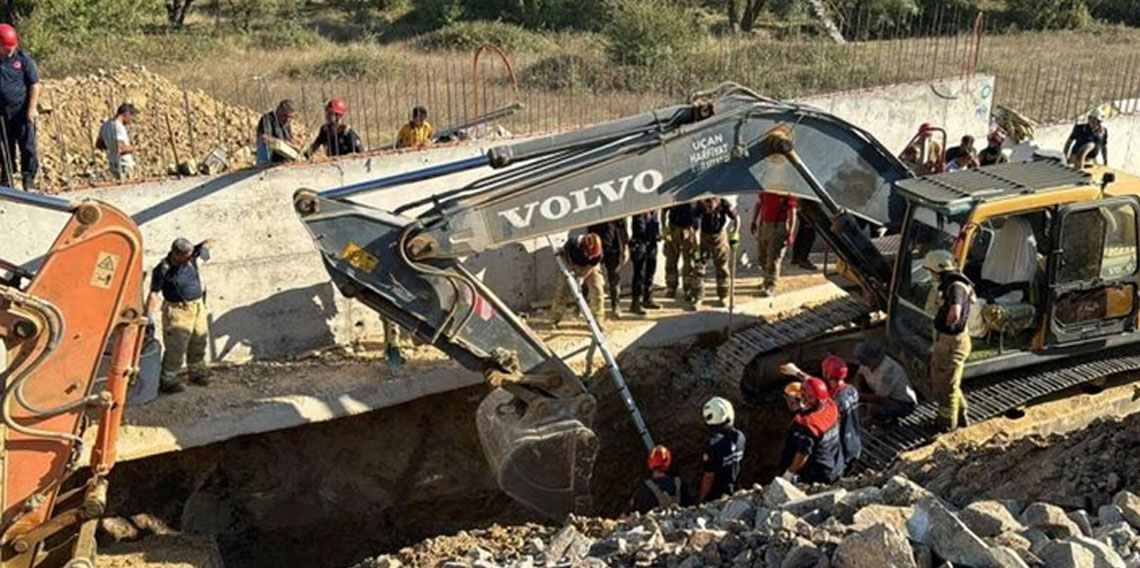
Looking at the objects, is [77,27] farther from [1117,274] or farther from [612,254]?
[1117,274]

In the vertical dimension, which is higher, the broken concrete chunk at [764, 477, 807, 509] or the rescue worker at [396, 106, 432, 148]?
the rescue worker at [396, 106, 432, 148]

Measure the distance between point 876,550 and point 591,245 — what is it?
19.7 ft

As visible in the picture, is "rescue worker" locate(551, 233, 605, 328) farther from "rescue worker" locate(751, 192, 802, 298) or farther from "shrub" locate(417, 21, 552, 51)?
"shrub" locate(417, 21, 552, 51)

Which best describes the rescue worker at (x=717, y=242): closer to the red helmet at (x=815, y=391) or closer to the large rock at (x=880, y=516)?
the red helmet at (x=815, y=391)

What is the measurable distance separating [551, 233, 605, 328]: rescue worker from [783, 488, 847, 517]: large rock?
4.47 metres

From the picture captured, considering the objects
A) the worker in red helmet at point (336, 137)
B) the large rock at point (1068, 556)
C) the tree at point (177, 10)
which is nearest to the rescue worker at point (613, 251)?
the worker in red helmet at point (336, 137)

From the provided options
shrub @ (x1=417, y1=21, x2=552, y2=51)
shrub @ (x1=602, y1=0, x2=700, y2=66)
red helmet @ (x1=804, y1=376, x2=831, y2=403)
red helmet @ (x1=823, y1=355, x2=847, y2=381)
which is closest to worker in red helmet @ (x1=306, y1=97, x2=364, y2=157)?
red helmet @ (x1=823, y1=355, x2=847, y2=381)

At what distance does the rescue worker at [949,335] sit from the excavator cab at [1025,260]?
195mm

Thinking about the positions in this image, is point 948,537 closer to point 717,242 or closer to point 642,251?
point 642,251

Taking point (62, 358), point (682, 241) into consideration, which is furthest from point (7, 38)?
point (682, 241)

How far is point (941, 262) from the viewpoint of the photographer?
9.04 m

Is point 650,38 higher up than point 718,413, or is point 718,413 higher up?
point 650,38

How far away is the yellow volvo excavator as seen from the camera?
867 centimetres

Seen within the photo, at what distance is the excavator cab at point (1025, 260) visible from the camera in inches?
356
